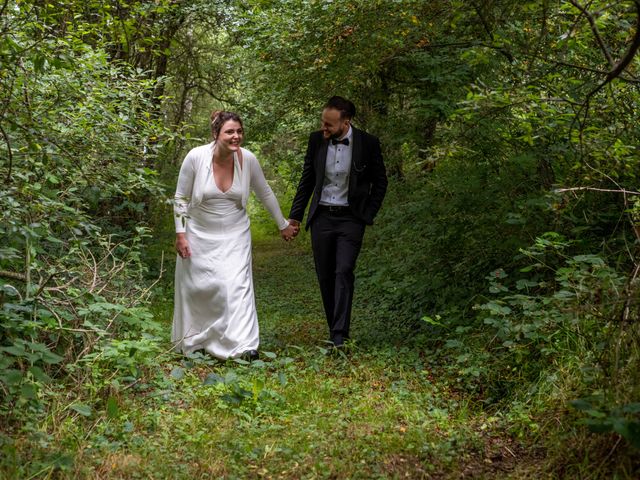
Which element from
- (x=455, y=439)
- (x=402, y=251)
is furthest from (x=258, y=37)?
(x=455, y=439)

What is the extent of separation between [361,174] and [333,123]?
1.82ft

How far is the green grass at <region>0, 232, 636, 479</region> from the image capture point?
3.90 m

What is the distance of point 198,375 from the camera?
6125 mm

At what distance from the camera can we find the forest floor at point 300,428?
12.9 ft

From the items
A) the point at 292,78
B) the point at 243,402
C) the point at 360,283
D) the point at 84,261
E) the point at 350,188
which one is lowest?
the point at 360,283

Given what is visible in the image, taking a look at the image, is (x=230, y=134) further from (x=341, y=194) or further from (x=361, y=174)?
(x=361, y=174)

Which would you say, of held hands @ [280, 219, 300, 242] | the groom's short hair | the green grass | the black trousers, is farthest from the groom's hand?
the green grass

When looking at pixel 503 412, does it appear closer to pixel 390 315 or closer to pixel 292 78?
pixel 390 315

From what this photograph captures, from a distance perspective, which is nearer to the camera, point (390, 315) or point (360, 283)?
point (390, 315)

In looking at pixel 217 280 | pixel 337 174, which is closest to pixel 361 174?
pixel 337 174

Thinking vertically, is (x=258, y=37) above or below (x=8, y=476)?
above

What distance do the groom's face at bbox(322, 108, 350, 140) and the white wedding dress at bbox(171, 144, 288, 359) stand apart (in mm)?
949

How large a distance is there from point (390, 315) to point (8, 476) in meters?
5.73

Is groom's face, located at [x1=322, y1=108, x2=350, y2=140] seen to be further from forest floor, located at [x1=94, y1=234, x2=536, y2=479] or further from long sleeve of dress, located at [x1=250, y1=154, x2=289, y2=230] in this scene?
forest floor, located at [x1=94, y1=234, x2=536, y2=479]
